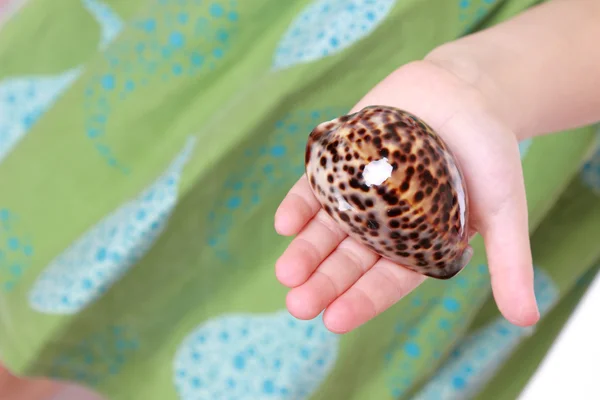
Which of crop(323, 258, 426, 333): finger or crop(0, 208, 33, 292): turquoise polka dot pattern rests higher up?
crop(0, 208, 33, 292): turquoise polka dot pattern

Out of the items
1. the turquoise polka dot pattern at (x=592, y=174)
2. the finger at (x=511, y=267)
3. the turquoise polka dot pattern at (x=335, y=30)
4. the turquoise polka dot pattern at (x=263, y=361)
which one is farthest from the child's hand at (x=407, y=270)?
the turquoise polka dot pattern at (x=592, y=174)

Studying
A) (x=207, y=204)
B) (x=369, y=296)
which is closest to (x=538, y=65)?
(x=369, y=296)

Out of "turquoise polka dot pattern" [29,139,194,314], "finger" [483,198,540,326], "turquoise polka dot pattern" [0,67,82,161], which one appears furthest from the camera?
"turquoise polka dot pattern" [0,67,82,161]

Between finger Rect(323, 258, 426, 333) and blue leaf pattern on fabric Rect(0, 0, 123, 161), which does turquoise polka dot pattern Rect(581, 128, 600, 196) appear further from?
blue leaf pattern on fabric Rect(0, 0, 123, 161)

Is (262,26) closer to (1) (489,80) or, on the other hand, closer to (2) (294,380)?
(1) (489,80)

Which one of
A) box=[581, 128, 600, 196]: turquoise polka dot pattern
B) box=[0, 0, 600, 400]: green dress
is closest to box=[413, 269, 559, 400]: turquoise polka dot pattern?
box=[0, 0, 600, 400]: green dress

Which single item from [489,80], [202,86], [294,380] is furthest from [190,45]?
[294,380]
